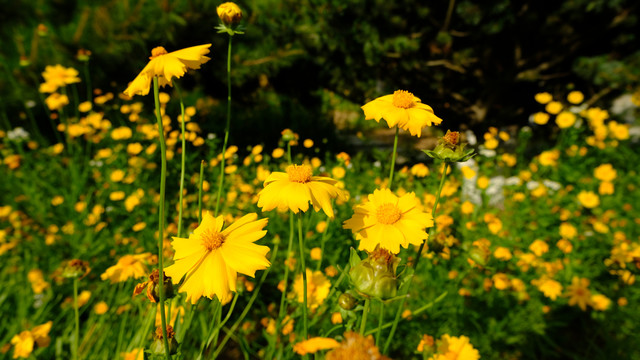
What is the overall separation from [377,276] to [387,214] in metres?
0.14

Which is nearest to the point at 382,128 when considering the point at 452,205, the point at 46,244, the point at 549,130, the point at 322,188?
the point at 549,130

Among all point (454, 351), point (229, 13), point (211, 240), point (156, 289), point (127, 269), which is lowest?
point (454, 351)

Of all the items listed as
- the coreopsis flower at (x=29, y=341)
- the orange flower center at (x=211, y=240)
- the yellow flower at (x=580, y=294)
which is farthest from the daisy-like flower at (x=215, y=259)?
the yellow flower at (x=580, y=294)

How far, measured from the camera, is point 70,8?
252 cm

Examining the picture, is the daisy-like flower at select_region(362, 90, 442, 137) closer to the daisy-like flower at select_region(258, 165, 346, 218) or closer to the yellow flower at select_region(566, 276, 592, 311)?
the daisy-like flower at select_region(258, 165, 346, 218)

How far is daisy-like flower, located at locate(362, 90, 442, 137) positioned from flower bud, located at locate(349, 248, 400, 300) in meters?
0.25

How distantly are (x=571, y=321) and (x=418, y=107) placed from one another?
5.06 feet

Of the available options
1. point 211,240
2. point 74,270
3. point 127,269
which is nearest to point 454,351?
point 211,240

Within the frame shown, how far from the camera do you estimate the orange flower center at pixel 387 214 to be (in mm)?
684

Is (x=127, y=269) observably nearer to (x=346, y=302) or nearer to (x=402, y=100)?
(x=346, y=302)

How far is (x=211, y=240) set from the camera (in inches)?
25.0

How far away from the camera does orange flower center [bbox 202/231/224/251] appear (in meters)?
0.63

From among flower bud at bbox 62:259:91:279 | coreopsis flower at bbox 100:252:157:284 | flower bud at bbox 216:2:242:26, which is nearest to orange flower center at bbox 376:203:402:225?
flower bud at bbox 216:2:242:26

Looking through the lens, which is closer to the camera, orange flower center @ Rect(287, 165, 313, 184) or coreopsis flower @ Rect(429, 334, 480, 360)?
orange flower center @ Rect(287, 165, 313, 184)
